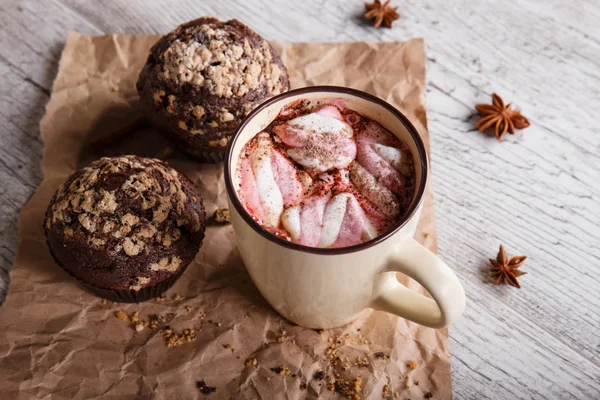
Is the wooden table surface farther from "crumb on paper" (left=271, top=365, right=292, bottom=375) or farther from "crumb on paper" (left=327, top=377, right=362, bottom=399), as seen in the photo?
"crumb on paper" (left=271, top=365, right=292, bottom=375)

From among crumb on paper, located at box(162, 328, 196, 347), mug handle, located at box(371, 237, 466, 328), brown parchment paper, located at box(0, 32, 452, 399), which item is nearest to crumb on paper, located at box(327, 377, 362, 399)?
brown parchment paper, located at box(0, 32, 452, 399)

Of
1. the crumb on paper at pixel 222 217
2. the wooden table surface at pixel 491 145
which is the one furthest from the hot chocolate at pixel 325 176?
the wooden table surface at pixel 491 145

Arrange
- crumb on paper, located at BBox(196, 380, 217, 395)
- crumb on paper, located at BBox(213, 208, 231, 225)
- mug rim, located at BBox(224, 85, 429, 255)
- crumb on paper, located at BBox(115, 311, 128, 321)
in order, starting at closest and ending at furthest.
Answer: mug rim, located at BBox(224, 85, 429, 255) → crumb on paper, located at BBox(196, 380, 217, 395) → crumb on paper, located at BBox(115, 311, 128, 321) → crumb on paper, located at BBox(213, 208, 231, 225)

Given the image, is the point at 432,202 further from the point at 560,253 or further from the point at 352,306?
the point at 352,306

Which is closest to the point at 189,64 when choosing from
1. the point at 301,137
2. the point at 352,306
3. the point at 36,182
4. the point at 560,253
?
the point at 301,137

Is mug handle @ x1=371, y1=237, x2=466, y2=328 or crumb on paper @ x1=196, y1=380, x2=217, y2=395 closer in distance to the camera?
mug handle @ x1=371, y1=237, x2=466, y2=328

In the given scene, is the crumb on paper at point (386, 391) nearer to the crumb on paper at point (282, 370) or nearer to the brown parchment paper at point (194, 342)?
the brown parchment paper at point (194, 342)

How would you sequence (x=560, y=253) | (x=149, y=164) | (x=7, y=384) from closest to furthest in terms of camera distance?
(x=7, y=384)
(x=149, y=164)
(x=560, y=253)
